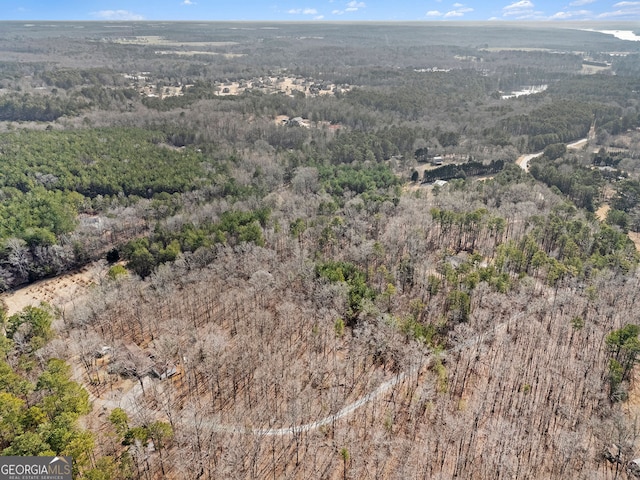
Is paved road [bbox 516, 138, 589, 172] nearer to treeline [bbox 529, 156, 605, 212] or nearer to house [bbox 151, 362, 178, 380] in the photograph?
treeline [bbox 529, 156, 605, 212]

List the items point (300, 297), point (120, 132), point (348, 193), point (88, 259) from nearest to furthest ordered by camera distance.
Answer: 1. point (300, 297)
2. point (88, 259)
3. point (348, 193)
4. point (120, 132)

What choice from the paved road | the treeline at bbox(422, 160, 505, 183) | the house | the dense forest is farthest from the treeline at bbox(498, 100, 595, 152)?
the house

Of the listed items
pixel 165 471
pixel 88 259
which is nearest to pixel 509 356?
pixel 165 471

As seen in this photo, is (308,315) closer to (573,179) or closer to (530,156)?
(573,179)

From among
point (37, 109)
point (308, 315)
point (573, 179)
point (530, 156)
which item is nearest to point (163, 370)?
point (308, 315)

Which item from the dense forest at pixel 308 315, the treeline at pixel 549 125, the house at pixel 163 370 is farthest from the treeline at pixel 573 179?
the house at pixel 163 370

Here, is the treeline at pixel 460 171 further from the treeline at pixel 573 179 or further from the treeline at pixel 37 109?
the treeline at pixel 37 109

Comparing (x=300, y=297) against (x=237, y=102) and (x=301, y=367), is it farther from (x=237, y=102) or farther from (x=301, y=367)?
(x=237, y=102)

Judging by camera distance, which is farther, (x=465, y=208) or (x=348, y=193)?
(x=348, y=193)
